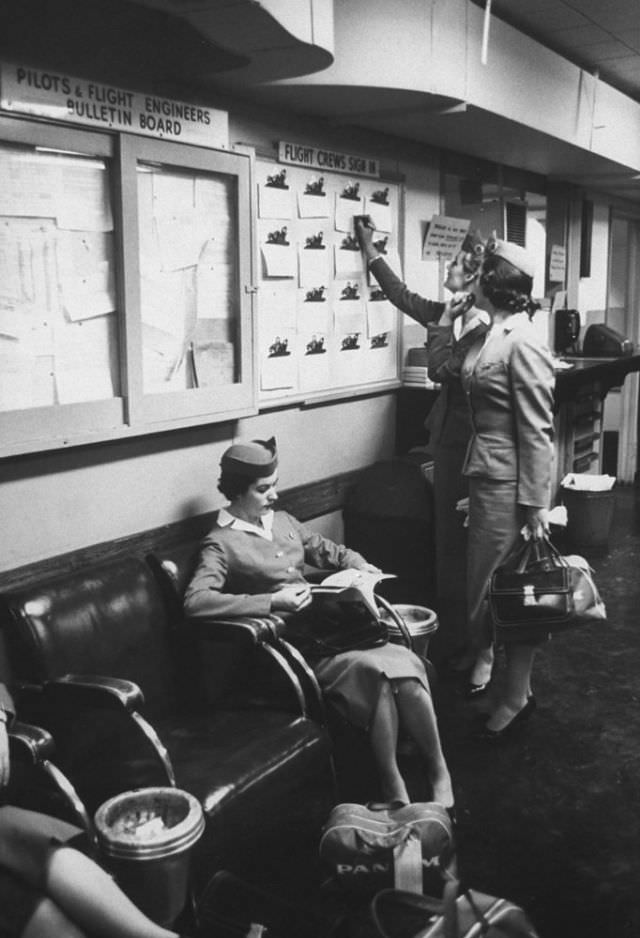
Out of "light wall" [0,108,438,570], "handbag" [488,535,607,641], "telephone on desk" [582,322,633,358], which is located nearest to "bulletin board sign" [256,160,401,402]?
"light wall" [0,108,438,570]

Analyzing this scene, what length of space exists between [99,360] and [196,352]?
49cm

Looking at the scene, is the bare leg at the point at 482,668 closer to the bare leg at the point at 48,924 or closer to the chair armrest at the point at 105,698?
the chair armrest at the point at 105,698

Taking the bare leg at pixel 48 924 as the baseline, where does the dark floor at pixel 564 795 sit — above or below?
below

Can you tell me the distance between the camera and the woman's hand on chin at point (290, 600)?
3127mm

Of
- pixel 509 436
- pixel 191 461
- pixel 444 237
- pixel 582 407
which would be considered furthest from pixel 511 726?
pixel 582 407

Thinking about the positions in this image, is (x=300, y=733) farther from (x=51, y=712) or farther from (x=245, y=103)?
(x=245, y=103)

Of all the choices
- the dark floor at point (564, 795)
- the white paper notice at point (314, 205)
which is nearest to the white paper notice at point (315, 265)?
the white paper notice at point (314, 205)

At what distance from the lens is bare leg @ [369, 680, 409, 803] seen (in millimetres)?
3059

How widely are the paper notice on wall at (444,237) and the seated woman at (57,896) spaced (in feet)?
12.5

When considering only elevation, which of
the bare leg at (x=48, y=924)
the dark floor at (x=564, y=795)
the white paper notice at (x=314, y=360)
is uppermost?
the white paper notice at (x=314, y=360)

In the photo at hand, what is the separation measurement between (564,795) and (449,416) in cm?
176

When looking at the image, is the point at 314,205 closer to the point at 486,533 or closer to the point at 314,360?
the point at 314,360

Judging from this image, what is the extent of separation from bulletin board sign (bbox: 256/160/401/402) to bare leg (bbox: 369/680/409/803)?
153 cm

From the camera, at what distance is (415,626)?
3.60 m
